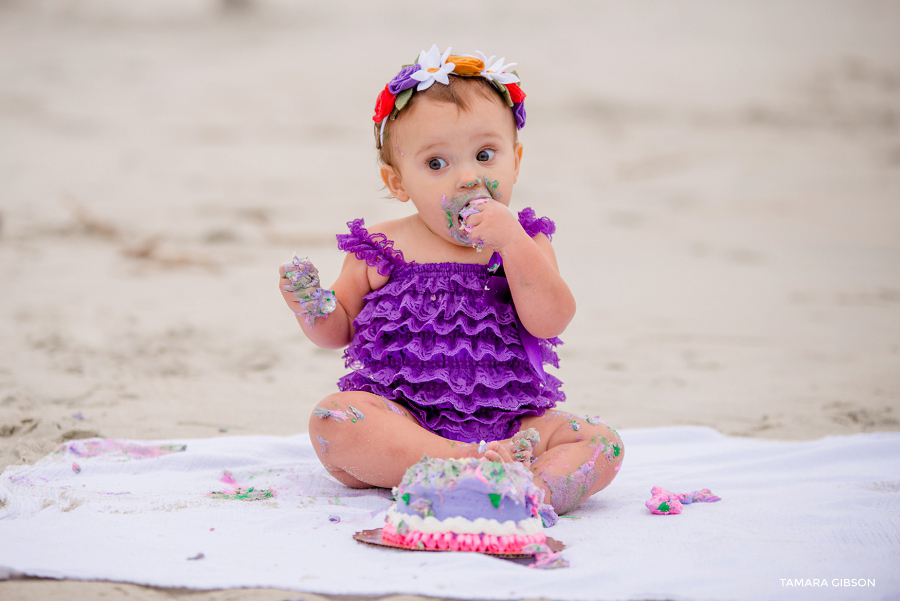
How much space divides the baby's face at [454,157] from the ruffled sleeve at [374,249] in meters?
0.16

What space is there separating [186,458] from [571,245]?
5.69 meters

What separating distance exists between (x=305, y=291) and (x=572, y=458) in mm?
876

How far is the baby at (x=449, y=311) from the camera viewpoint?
2.09 m

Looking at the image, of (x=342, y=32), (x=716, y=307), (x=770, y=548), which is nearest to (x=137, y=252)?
(x=716, y=307)

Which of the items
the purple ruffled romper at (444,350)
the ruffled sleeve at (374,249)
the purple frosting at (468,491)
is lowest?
the purple frosting at (468,491)

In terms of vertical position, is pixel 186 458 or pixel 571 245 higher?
pixel 571 245

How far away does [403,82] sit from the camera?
223 cm

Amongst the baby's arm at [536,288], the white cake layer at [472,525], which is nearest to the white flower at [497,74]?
the baby's arm at [536,288]

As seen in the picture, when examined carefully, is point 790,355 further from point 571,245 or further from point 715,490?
point 571,245

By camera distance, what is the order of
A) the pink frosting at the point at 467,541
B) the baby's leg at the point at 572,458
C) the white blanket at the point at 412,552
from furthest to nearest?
the baby's leg at the point at 572,458
the pink frosting at the point at 467,541
the white blanket at the point at 412,552

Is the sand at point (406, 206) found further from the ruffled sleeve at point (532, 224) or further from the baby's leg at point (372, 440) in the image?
the ruffled sleeve at point (532, 224)

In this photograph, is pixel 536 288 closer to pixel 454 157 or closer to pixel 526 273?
pixel 526 273

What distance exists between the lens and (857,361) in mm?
4324

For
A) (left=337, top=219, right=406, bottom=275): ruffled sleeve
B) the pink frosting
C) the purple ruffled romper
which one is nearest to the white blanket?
the pink frosting
